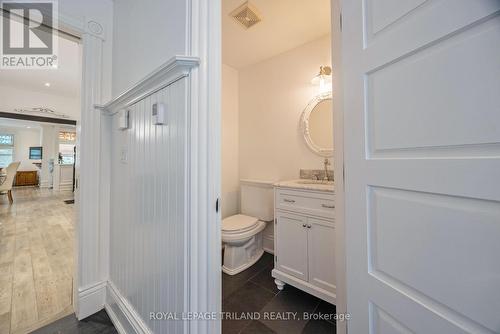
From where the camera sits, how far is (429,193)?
0.50 metres

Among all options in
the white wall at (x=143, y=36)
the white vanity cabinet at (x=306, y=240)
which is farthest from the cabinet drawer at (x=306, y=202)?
the white wall at (x=143, y=36)

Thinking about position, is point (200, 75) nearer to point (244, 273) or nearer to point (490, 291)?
point (490, 291)

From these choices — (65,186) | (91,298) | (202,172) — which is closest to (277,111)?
(202,172)

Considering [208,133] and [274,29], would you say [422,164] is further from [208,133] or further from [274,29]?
[274,29]

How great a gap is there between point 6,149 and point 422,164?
1263cm

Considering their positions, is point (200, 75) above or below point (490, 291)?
above

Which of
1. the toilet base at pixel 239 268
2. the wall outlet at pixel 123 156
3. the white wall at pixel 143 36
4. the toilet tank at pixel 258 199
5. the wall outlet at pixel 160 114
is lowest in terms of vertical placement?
the toilet base at pixel 239 268

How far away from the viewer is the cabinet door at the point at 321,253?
4.69 feet

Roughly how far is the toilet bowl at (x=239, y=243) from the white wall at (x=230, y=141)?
482 millimetres

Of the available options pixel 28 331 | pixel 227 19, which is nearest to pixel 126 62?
pixel 227 19

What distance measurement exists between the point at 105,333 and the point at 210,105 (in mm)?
1637

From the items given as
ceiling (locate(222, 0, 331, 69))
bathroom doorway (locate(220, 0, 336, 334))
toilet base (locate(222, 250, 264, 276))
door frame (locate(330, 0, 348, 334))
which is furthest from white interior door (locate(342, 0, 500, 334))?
toilet base (locate(222, 250, 264, 276))

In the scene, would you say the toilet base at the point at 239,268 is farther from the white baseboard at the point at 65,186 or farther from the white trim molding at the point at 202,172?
the white baseboard at the point at 65,186

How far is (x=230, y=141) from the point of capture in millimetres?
2680
